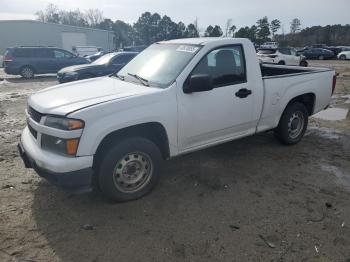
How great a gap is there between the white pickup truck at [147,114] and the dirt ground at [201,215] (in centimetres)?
42

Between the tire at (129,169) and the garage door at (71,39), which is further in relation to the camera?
the garage door at (71,39)

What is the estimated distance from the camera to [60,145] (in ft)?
11.5

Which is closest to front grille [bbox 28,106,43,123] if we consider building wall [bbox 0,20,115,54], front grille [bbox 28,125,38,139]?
front grille [bbox 28,125,38,139]

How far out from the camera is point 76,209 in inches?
153

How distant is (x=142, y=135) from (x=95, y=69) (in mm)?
9193

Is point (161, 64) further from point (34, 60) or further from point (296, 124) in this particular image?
point (34, 60)

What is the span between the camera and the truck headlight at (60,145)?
11.2 feet

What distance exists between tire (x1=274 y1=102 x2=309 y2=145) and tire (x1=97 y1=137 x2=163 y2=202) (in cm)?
263

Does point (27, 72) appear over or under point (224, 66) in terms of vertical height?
under

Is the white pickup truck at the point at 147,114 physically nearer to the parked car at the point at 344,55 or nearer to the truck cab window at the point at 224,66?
the truck cab window at the point at 224,66

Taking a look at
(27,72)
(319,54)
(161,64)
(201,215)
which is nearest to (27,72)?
(27,72)

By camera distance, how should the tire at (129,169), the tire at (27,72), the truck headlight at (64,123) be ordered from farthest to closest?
the tire at (27,72) → the tire at (129,169) → the truck headlight at (64,123)

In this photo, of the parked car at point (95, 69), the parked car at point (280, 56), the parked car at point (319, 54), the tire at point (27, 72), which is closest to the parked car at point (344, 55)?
the parked car at point (319, 54)

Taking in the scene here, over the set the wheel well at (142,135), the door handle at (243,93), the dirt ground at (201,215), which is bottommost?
the dirt ground at (201,215)
